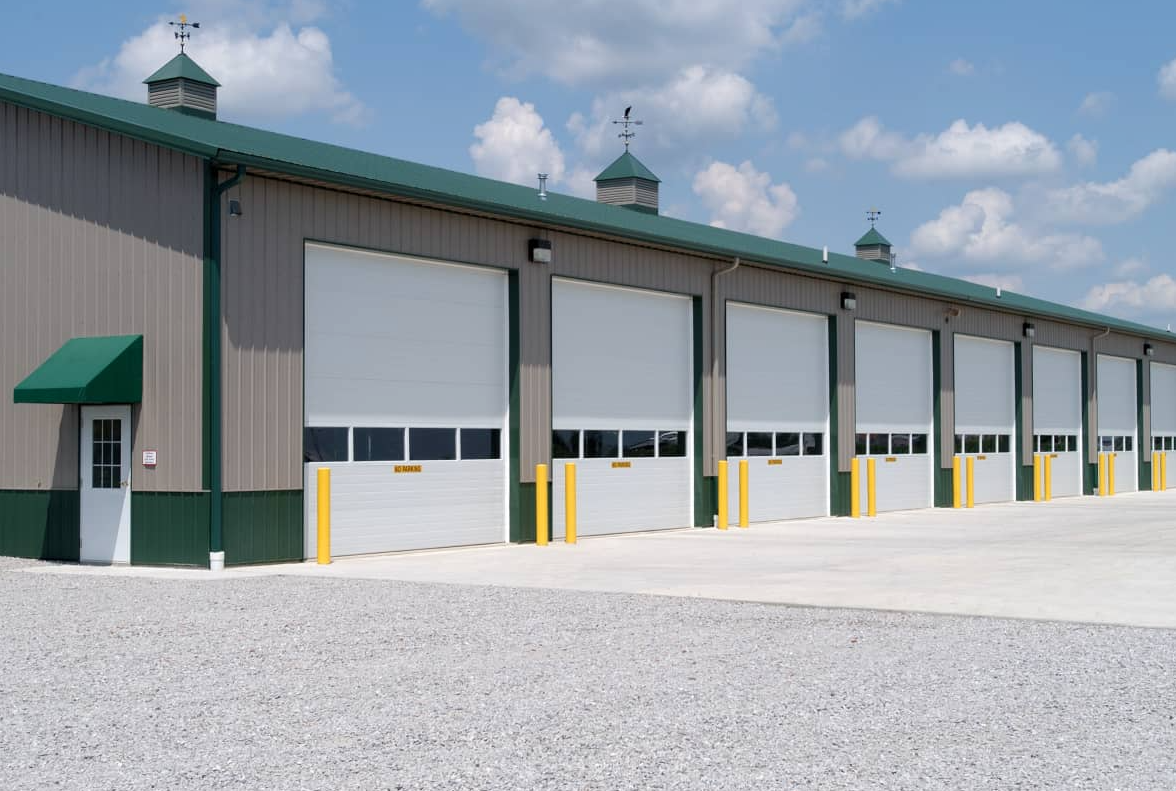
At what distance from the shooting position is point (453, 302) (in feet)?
62.1

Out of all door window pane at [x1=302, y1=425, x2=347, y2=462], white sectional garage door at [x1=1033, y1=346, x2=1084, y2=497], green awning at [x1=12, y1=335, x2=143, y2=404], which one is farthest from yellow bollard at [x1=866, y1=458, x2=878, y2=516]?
green awning at [x1=12, y1=335, x2=143, y2=404]

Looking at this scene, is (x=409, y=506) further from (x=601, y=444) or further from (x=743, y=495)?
(x=743, y=495)

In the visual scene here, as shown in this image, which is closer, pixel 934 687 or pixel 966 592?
pixel 934 687

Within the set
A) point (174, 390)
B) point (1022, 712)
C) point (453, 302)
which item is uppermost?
point (453, 302)

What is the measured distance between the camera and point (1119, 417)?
39.7 m

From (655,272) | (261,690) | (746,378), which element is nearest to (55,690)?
(261,690)

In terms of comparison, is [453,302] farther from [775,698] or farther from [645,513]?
[775,698]

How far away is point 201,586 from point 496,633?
15.3 feet

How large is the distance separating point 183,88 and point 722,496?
→ 1138cm

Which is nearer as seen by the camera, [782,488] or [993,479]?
[782,488]

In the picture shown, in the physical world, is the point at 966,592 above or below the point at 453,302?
below

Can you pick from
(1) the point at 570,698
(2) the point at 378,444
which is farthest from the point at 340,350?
(1) the point at 570,698

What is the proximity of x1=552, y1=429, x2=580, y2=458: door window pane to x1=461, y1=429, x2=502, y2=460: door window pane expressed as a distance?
3.86 ft

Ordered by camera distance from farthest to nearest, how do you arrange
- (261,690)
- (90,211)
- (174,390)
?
(90,211) < (174,390) < (261,690)
